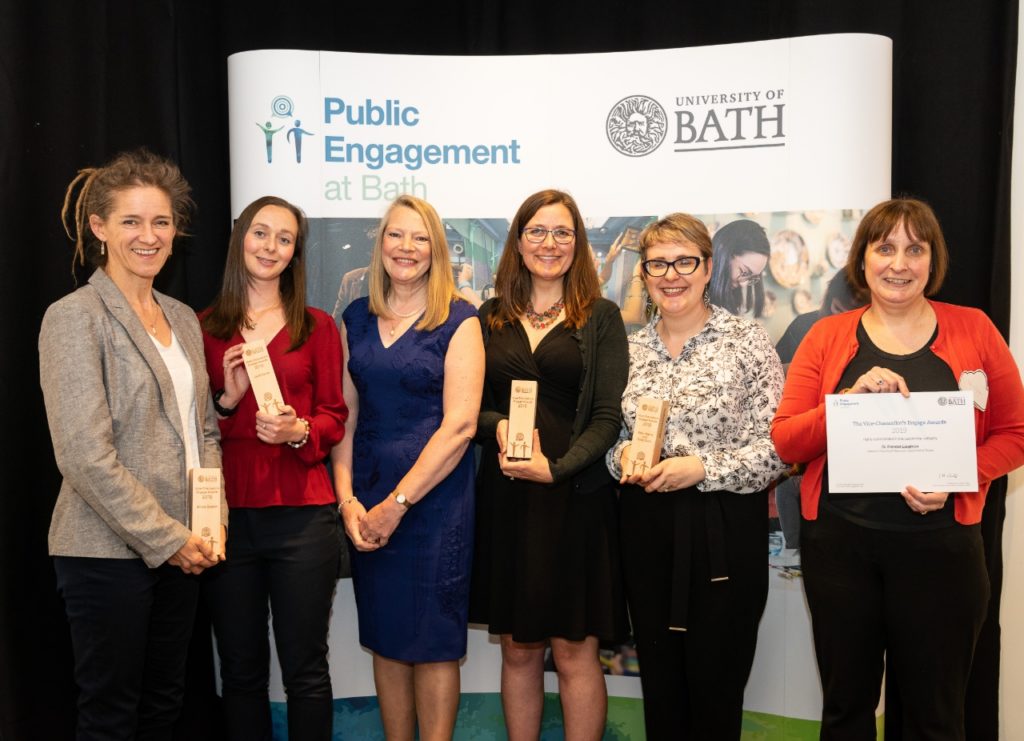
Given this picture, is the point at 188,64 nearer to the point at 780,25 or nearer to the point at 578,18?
the point at 578,18

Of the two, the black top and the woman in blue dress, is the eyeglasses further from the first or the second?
the black top

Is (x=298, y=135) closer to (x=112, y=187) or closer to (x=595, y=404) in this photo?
(x=112, y=187)

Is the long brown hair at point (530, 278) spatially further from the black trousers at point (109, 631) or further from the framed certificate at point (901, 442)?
the black trousers at point (109, 631)

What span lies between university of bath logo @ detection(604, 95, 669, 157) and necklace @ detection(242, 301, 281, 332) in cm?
135

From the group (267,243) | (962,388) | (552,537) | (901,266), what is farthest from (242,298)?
(962,388)

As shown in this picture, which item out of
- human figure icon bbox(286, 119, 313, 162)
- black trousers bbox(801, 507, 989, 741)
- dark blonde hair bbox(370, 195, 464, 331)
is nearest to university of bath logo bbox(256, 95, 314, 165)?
human figure icon bbox(286, 119, 313, 162)

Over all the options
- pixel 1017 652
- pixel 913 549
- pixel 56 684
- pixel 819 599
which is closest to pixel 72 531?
pixel 56 684

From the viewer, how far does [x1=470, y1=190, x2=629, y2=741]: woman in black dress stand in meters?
2.62

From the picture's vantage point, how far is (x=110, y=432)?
216 cm

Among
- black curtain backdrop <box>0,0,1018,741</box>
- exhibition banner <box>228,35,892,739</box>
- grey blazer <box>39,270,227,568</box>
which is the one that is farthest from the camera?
exhibition banner <box>228,35,892,739</box>

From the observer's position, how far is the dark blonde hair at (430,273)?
268 centimetres

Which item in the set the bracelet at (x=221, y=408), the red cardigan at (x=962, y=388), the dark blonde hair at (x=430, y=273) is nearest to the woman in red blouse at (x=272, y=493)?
the bracelet at (x=221, y=408)

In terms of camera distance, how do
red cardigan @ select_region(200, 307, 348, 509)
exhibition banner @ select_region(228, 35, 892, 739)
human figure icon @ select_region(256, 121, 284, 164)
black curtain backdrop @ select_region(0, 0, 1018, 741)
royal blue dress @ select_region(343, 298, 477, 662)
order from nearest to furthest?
1. red cardigan @ select_region(200, 307, 348, 509)
2. royal blue dress @ select_region(343, 298, 477, 662)
3. black curtain backdrop @ select_region(0, 0, 1018, 741)
4. exhibition banner @ select_region(228, 35, 892, 739)
5. human figure icon @ select_region(256, 121, 284, 164)

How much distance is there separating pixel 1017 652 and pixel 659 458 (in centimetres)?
182
